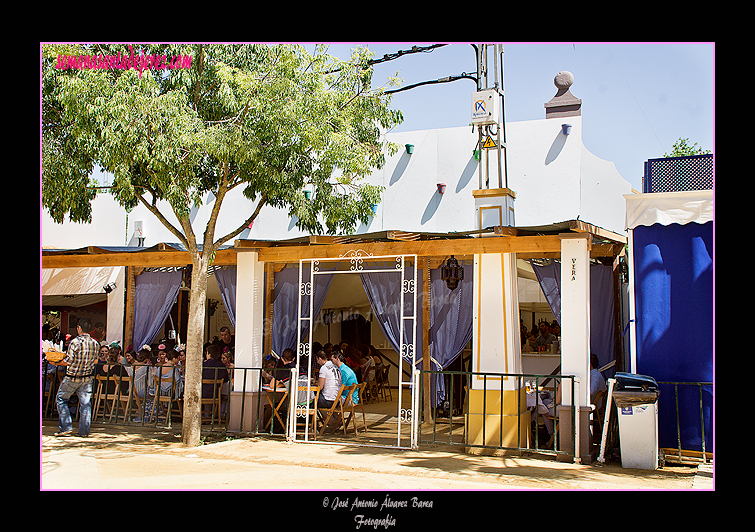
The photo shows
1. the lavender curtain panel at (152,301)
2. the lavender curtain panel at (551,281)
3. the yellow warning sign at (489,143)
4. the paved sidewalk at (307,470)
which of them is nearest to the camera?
the paved sidewalk at (307,470)

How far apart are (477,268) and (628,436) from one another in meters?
2.48

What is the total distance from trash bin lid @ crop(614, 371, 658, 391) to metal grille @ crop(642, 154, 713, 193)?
200 centimetres

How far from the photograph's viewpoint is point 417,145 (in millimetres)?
12625

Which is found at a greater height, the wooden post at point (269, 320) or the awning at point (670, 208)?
the awning at point (670, 208)

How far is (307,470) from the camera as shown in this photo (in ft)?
20.7

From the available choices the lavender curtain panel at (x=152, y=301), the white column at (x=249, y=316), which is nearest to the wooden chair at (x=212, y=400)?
the white column at (x=249, y=316)

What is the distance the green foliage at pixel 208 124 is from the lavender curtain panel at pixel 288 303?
1860 millimetres

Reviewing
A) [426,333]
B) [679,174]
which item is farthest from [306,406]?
[679,174]

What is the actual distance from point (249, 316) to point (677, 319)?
203 inches

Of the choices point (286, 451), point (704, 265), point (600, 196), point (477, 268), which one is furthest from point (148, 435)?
point (600, 196)

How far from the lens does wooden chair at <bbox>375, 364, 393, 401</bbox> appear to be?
12.7 metres

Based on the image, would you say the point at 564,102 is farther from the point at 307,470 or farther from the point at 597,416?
the point at 307,470

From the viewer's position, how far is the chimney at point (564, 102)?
40.0 ft

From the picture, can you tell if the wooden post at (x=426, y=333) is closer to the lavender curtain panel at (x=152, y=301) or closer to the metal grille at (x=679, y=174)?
the metal grille at (x=679, y=174)
